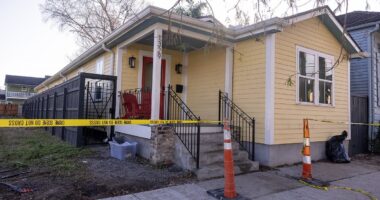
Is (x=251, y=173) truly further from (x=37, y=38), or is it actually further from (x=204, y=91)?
(x=37, y=38)

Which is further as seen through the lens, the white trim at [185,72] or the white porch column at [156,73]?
the white trim at [185,72]

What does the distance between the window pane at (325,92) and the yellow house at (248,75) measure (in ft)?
0.09

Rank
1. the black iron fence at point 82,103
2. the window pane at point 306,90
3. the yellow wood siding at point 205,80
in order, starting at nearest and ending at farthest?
the window pane at point 306,90 → the black iron fence at point 82,103 → the yellow wood siding at point 205,80

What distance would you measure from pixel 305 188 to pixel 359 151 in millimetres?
6091

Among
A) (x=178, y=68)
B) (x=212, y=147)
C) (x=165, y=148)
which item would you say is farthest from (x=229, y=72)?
→ (x=165, y=148)

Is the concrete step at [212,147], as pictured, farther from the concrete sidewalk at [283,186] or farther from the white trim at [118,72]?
the white trim at [118,72]

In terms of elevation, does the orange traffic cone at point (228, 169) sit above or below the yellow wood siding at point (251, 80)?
below

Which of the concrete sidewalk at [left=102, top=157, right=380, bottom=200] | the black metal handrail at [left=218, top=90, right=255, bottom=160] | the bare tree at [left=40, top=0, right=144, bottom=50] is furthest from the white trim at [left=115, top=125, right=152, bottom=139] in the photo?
the bare tree at [left=40, top=0, right=144, bottom=50]

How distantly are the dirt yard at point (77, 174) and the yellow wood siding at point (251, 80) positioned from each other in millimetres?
2495

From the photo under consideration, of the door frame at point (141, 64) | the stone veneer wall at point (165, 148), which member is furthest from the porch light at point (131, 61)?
the stone veneer wall at point (165, 148)

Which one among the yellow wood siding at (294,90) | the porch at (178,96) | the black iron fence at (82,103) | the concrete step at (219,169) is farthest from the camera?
the black iron fence at (82,103)

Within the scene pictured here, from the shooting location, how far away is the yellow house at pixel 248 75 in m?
6.73

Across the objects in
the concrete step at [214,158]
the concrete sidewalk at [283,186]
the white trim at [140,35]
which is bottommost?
the concrete sidewalk at [283,186]

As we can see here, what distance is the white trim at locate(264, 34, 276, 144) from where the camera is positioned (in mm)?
6715
